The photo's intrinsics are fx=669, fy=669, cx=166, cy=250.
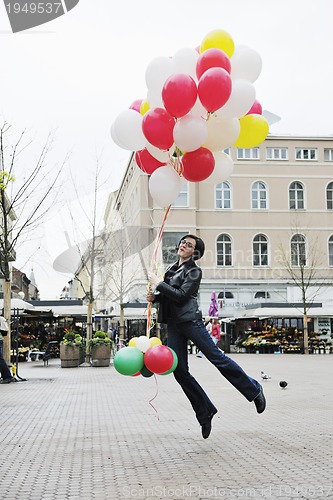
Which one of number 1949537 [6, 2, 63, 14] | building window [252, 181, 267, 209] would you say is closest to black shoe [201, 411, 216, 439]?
number 1949537 [6, 2, 63, 14]

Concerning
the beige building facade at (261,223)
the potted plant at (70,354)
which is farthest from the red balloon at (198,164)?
the beige building facade at (261,223)

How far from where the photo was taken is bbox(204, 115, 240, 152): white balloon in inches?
262

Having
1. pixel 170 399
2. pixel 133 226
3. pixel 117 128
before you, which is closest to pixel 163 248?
pixel 133 226

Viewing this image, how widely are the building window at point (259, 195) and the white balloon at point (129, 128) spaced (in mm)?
43346

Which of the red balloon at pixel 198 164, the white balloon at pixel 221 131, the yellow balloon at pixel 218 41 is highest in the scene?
the yellow balloon at pixel 218 41

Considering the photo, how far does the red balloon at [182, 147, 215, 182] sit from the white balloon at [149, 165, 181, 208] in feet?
0.45

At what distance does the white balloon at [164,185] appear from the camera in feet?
22.1

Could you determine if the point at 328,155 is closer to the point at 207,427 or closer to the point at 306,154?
the point at 306,154

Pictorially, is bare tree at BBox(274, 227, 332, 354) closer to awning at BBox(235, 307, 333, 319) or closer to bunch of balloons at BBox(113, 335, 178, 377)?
awning at BBox(235, 307, 333, 319)

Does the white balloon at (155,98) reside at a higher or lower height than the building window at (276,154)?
lower

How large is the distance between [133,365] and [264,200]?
44567 mm

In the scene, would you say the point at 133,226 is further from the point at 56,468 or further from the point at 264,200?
the point at 56,468

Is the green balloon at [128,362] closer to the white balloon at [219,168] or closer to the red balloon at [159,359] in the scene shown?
the red balloon at [159,359]

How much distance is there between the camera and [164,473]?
5.33m
